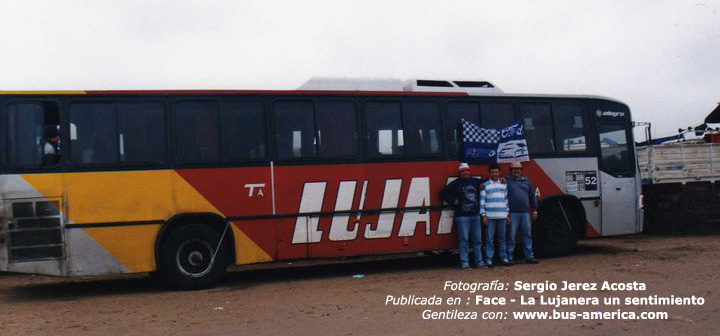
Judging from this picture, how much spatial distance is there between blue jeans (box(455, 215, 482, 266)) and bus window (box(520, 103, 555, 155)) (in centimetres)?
191

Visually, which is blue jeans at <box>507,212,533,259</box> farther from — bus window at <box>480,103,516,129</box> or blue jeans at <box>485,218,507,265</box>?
bus window at <box>480,103,516,129</box>

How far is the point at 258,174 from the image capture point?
34.5 ft

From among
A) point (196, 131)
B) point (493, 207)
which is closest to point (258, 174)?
point (196, 131)

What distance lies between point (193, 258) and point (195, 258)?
34 mm

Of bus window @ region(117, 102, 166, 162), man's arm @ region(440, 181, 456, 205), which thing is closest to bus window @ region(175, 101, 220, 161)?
bus window @ region(117, 102, 166, 162)

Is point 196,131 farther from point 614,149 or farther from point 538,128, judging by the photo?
point 614,149

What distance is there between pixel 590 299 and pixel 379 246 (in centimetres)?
400

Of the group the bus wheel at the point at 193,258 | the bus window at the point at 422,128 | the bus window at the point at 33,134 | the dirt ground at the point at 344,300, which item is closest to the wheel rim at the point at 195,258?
the bus wheel at the point at 193,258

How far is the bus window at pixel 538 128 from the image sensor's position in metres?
12.3

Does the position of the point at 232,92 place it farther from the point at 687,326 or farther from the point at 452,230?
the point at 687,326

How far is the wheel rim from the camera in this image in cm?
1010

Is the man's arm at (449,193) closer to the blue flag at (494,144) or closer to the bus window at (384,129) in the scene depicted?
the blue flag at (494,144)

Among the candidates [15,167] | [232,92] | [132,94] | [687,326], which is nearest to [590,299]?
[687,326]

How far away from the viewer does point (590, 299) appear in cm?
807
